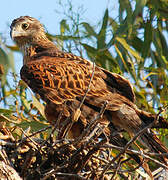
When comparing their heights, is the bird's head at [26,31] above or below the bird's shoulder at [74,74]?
above

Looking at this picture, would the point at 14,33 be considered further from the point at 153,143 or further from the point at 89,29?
the point at 153,143

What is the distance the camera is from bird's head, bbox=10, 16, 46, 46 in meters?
6.00

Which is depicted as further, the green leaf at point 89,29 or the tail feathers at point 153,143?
the green leaf at point 89,29

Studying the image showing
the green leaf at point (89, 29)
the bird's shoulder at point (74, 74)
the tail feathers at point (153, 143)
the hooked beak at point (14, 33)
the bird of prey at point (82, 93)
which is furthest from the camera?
the hooked beak at point (14, 33)

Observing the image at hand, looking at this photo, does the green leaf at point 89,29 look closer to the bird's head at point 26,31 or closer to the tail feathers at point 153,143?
the bird's head at point 26,31

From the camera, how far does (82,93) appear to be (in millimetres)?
4578

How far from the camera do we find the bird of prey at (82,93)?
4.36m

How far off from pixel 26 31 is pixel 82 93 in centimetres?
197

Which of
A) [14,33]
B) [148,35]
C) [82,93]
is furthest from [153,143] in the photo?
[14,33]

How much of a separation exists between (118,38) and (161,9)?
844 mm

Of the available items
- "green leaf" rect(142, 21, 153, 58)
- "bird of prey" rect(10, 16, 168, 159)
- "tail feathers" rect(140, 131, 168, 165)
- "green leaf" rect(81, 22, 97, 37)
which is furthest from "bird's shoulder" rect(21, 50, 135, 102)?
"green leaf" rect(142, 21, 153, 58)

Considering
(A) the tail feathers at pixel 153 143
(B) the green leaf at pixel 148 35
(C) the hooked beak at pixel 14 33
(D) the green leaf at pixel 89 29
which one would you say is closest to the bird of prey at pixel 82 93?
Answer: (A) the tail feathers at pixel 153 143

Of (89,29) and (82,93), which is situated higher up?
(89,29)

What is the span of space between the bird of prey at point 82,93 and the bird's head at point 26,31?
3.51 feet
